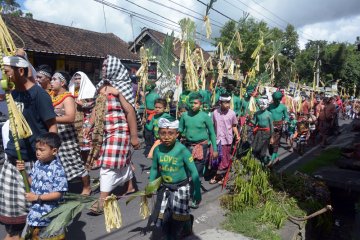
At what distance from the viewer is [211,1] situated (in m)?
Answer: 6.21

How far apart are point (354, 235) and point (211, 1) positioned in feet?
15.2

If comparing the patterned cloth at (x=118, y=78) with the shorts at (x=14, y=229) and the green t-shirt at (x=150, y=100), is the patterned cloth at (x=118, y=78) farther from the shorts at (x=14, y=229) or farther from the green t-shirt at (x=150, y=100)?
the green t-shirt at (x=150, y=100)

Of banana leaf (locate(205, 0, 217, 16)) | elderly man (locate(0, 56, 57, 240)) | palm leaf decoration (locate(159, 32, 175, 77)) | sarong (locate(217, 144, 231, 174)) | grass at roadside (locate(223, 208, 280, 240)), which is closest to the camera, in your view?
elderly man (locate(0, 56, 57, 240))

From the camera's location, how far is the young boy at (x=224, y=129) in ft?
21.8

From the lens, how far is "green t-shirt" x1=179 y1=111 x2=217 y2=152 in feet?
18.6

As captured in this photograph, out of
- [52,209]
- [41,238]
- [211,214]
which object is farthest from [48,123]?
[211,214]

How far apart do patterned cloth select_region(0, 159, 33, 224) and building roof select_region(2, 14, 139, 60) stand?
11855mm

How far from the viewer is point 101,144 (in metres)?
4.59

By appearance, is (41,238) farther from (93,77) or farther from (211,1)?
(93,77)

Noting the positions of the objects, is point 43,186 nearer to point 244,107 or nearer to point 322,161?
point 244,107

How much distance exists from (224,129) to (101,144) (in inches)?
109

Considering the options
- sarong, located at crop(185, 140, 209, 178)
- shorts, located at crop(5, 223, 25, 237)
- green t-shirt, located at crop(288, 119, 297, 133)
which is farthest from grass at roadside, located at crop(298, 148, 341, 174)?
shorts, located at crop(5, 223, 25, 237)

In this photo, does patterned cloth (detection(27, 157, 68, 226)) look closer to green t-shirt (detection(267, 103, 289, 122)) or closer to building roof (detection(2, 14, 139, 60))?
green t-shirt (detection(267, 103, 289, 122))

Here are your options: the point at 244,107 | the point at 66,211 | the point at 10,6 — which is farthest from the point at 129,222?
the point at 10,6
